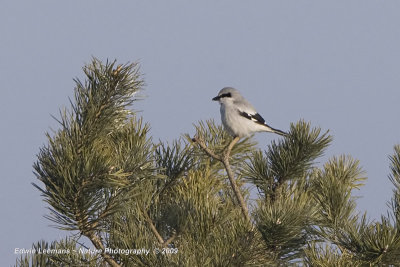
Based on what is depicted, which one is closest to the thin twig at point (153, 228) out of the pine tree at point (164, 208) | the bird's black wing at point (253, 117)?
the pine tree at point (164, 208)

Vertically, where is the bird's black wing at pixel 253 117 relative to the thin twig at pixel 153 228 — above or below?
above

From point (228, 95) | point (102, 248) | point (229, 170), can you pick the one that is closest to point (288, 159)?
point (229, 170)

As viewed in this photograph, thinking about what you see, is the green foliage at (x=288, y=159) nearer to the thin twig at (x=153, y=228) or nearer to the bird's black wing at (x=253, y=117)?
the thin twig at (x=153, y=228)

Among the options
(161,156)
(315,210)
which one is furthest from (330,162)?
(161,156)

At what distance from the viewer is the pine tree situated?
4.05 m

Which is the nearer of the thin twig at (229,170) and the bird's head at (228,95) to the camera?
the thin twig at (229,170)

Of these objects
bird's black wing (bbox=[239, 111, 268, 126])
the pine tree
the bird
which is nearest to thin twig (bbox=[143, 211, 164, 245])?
the pine tree

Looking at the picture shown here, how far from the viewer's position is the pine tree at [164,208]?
405 cm

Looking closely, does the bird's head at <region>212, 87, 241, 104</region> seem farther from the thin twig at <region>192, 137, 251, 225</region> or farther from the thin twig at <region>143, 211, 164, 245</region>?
the thin twig at <region>143, 211, 164, 245</region>

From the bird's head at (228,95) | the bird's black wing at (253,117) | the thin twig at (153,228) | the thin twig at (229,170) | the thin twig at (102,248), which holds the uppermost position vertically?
the bird's head at (228,95)

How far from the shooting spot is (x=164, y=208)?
500 centimetres

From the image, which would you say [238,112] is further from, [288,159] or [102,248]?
[102,248]

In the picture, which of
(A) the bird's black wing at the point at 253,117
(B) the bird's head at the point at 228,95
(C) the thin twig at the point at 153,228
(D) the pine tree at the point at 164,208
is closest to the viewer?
(D) the pine tree at the point at 164,208

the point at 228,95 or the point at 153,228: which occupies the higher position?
the point at 228,95
